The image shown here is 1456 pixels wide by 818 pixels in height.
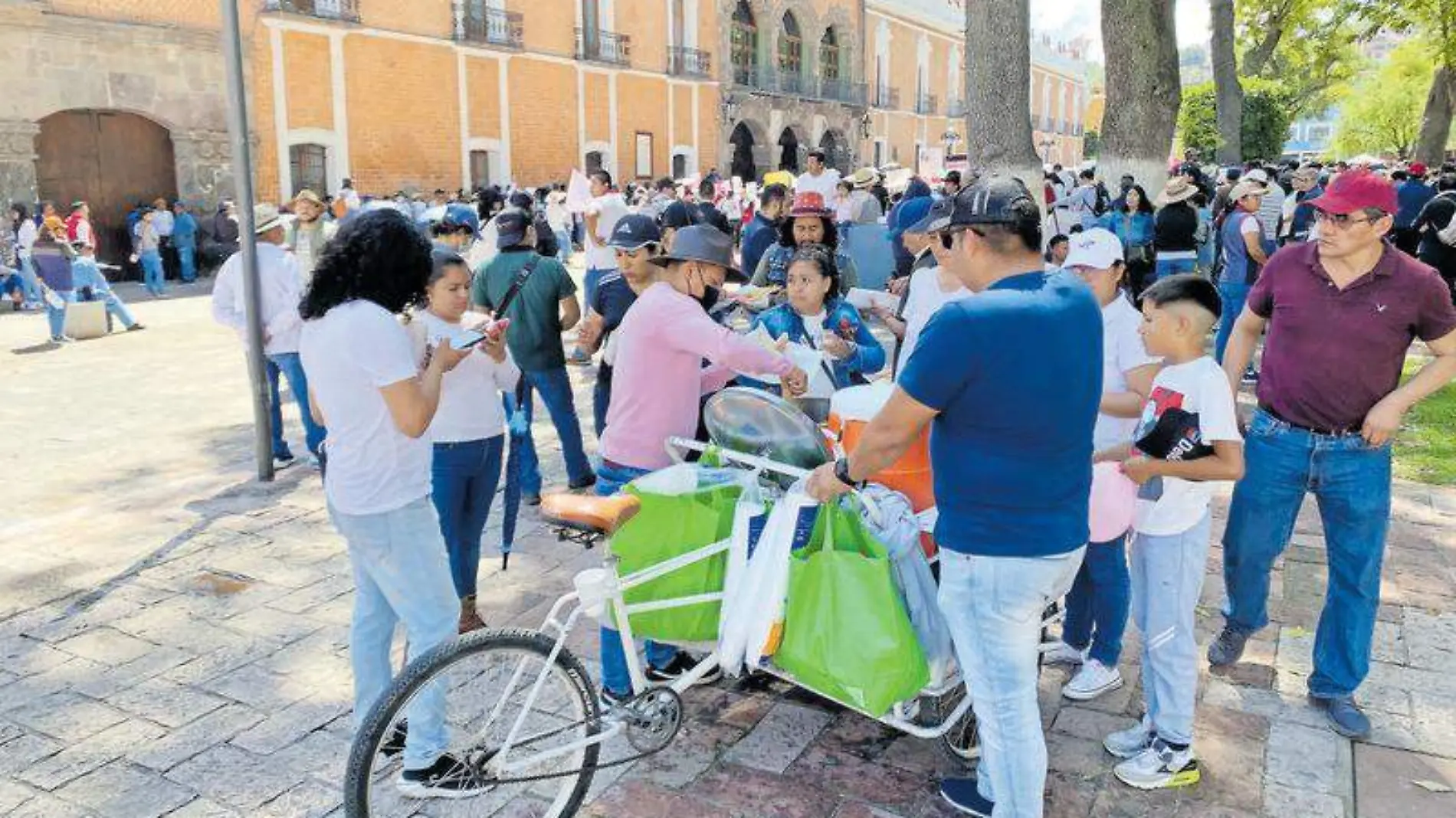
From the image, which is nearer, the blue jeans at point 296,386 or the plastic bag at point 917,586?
the plastic bag at point 917,586

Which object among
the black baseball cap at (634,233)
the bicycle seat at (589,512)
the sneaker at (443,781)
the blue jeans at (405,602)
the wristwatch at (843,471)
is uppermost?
the black baseball cap at (634,233)

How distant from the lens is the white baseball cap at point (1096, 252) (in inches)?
155

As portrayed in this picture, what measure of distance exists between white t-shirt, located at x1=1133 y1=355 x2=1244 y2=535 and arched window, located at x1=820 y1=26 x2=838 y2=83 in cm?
3725

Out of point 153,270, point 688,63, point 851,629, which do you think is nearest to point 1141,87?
point 851,629

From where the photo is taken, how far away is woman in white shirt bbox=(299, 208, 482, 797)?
2998 millimetres

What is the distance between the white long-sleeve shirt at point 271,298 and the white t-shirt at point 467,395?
9.57ft

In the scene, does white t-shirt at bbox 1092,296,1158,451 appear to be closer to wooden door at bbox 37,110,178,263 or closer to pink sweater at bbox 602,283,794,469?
pink sweater at bbox 602,283,794,469

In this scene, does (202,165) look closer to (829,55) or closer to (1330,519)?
(1330,519)

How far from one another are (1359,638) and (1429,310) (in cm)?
112

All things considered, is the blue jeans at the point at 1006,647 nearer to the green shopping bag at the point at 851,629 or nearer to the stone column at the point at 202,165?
the green shopping bag at the point at 851,629

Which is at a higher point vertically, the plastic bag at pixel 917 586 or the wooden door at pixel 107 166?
the wooden door at pixel 107 166

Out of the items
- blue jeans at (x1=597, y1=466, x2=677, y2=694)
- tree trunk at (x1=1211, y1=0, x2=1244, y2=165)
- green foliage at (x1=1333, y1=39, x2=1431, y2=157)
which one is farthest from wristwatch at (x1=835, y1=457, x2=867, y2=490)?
green foliage at (x1=1333, y1=39, x2=1431, y2=157)

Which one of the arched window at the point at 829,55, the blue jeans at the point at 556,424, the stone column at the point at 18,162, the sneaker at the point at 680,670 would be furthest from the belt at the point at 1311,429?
the arched window at the point at 829,55

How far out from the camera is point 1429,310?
3.54 m
